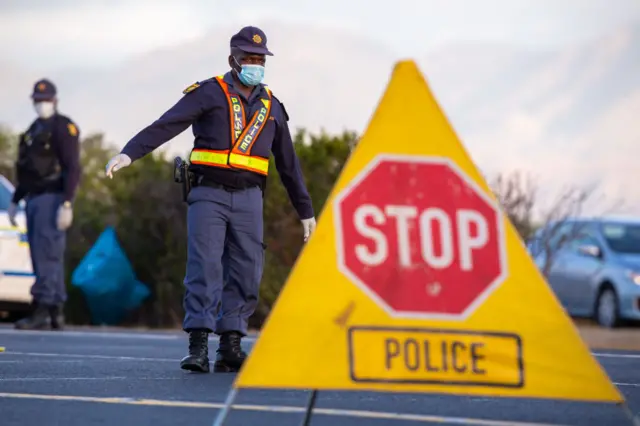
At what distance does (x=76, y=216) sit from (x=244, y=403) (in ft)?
44.4

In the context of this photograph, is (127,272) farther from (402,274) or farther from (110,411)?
(402,274)

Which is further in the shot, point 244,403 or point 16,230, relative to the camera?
point 16,230

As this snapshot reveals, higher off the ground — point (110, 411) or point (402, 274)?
point (402, 274)

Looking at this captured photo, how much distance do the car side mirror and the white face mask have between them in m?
7.93

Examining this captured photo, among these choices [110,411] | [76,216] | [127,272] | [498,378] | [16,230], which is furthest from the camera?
[76,216]

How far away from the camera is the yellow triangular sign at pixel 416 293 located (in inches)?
216

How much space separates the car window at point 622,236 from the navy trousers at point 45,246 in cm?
798

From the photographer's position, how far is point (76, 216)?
20.7 metres

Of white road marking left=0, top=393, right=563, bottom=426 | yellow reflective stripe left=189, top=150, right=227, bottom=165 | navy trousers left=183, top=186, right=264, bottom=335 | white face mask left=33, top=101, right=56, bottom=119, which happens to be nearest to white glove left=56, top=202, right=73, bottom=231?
white face mask left=33, top=101, right=56, bottom=119

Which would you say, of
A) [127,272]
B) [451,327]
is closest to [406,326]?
[451,327]

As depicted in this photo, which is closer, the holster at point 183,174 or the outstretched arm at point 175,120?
the outstretched arm at point 175,120

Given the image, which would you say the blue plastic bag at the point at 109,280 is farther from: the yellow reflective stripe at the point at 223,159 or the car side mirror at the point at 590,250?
the yellow reflective stripe at the point at 223,159

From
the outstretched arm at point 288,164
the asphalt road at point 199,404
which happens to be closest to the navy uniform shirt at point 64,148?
the asphalt road at point 199,404

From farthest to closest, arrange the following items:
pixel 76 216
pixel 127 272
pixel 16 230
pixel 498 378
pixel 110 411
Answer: pixel 76 216 < pixel 127 272 < pixel 16 230 < pixel 110 411 < pixel 498 378
